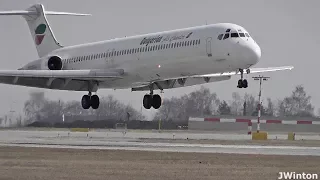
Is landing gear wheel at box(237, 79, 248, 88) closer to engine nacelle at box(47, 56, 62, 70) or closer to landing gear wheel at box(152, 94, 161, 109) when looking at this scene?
landing gear wheel at box(152, 94, 161, 109)

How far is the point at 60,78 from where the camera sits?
6938 centimetres

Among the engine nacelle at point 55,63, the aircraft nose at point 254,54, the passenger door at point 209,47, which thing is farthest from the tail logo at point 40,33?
the aircraft nose at point 254,54

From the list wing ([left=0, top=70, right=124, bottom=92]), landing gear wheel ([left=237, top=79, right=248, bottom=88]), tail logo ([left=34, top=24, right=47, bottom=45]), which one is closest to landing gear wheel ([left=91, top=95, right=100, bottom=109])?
wing ([left=0, top=70, right=124, bottom=92])

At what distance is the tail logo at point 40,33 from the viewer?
81.2m

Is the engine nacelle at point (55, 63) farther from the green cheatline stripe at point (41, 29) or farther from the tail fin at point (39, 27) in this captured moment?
the green cheatline stripe at point (41, 29)

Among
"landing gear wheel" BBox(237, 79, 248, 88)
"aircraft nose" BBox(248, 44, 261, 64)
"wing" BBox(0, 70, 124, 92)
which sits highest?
"aircraft nose" BBox(248, 44, 261, 64)

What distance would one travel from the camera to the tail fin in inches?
3157

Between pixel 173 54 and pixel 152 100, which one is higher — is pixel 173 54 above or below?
above

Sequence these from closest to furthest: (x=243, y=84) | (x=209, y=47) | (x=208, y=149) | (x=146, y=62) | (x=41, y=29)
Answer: (x=208, y=149) → (x=243, y=84) → (x=209, y=47) → (x=146, y=62) → (x=41, y=29)

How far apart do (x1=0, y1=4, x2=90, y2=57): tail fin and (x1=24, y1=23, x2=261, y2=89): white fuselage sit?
8.73 m

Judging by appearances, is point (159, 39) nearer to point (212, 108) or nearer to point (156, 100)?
point (156, 100)

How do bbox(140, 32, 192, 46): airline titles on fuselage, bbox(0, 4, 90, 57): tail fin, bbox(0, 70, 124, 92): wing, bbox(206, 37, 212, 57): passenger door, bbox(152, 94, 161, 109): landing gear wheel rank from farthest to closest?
bbox(0, 4, 90, 57): tail fin < bbox(152, 94, 161, 109): landing gear wheel < bbox(0, 70, 124, 92): wing < bbox(140, 32, 192, 46): airline titles on fuselage < bbox(206, 37, 212, 57): passenger door

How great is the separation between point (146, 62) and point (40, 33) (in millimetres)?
21435

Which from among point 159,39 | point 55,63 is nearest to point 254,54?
point 159,39
